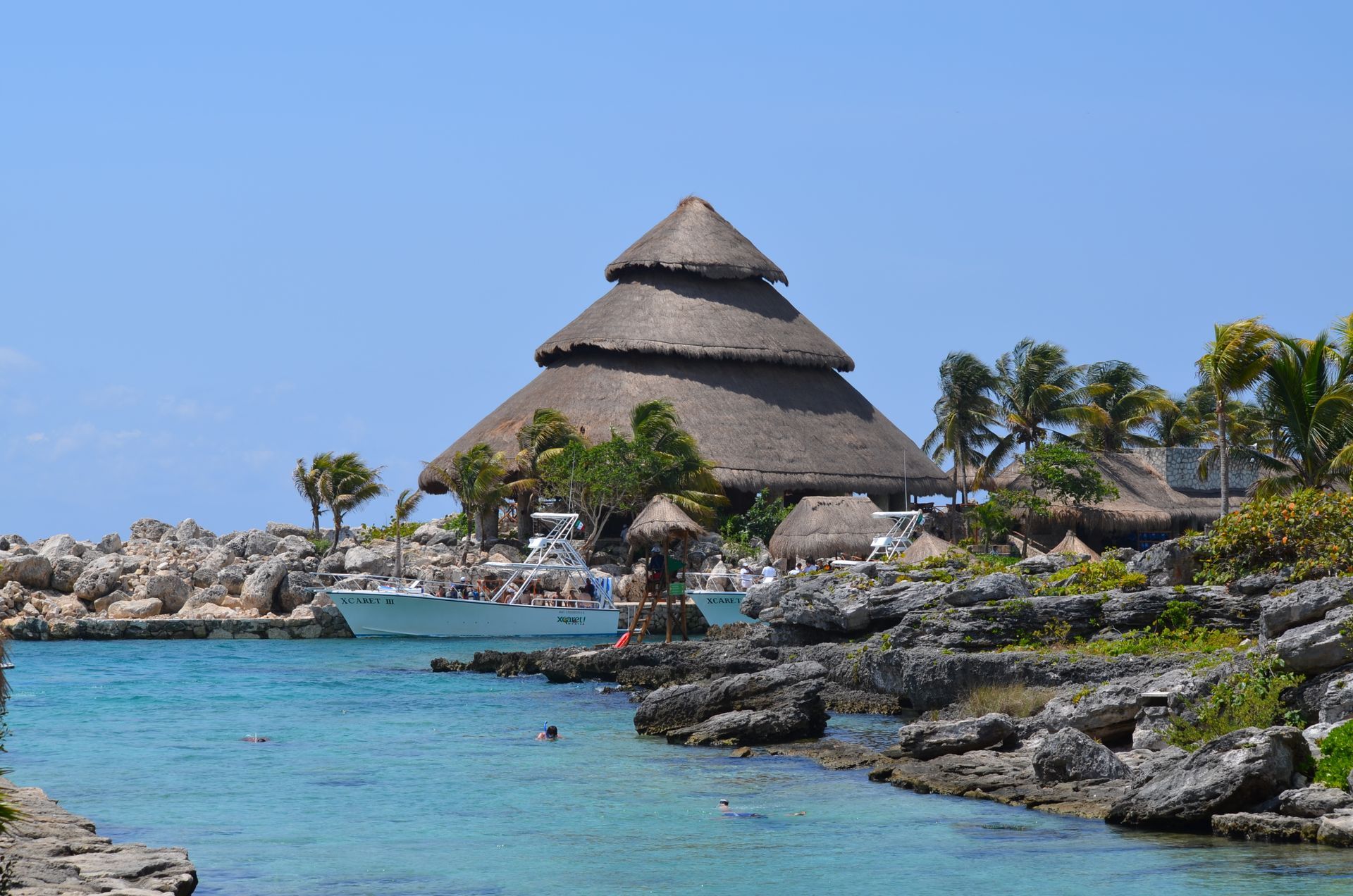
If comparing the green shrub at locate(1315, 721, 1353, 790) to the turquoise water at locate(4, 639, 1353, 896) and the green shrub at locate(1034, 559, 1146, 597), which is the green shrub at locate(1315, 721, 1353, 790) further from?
the green shrub at locate(1034, 559, 1146, 597)

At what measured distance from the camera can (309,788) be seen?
17031 millimetres

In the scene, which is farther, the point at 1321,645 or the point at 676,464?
the point at 676,464

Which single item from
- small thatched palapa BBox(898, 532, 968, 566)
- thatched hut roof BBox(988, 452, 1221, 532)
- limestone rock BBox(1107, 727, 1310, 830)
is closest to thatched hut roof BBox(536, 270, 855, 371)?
thatched hut roof BBox(988, 452, 1221, 532)

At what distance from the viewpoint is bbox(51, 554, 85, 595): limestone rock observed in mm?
45906

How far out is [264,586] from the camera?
4541 cm

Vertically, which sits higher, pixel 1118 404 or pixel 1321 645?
pixel 1118 404

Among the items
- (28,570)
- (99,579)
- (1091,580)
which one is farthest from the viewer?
(28,570)

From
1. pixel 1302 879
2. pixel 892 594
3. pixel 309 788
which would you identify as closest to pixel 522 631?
pixel 892 594

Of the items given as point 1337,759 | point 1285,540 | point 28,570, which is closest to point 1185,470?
point 1285,540

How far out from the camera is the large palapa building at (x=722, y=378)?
52000 millimetres

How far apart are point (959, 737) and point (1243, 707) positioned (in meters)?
3.02

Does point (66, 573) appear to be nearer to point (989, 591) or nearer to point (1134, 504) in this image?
point (989, 591)

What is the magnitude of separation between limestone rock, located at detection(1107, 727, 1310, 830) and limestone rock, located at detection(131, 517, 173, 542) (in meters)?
47.2

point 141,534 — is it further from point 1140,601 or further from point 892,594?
point 1140,601
